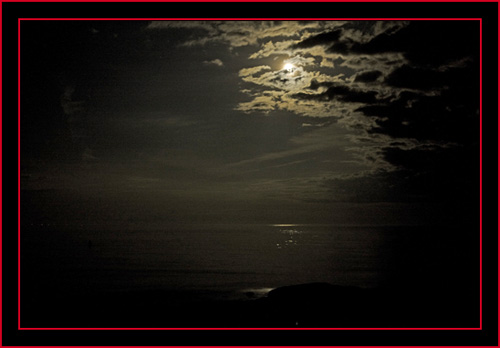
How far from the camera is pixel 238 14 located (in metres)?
13.7

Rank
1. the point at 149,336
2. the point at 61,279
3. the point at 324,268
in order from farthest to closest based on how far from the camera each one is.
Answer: the point at 324,268
the point at 61,279
the point at 149,336

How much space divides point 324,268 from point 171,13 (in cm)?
5680

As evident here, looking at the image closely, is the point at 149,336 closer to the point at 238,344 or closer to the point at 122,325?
the point at 238,344

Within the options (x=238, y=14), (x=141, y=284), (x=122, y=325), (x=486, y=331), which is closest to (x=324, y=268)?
(x=141, y=284)

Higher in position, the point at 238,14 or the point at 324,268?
the point at 238,14

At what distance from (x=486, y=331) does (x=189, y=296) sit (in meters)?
29.9

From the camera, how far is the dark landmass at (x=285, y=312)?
846 inches

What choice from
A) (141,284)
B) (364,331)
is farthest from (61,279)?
(364,331)

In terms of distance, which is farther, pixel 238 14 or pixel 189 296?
pixel 189 296

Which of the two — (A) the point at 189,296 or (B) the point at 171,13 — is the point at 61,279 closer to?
(A) the point at 189,296

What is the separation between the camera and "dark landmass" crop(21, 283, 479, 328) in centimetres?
2150

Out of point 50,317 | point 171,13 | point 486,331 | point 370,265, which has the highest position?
point 171,13

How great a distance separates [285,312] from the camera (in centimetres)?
2303

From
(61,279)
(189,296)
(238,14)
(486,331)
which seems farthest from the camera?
(61,279)
